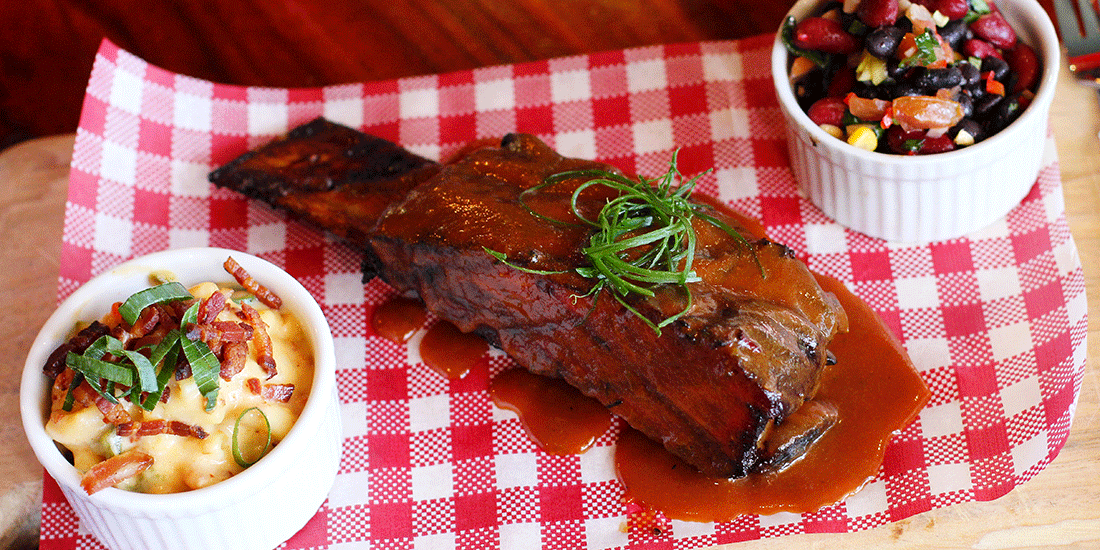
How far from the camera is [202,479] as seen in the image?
4.00 meters

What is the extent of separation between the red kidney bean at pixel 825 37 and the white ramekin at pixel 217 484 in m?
2.60

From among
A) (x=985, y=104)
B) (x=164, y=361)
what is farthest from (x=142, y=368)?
(x=985, y=104)

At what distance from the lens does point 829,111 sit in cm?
490

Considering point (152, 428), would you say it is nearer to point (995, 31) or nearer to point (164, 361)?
point (164, 361)

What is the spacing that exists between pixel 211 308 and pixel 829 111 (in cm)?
289

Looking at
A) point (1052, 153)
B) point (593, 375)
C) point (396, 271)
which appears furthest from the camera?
point (1052, 153)

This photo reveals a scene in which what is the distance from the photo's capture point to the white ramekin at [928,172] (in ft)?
15.6

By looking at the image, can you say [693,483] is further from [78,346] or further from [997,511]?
[78,346]

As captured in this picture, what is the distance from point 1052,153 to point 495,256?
2956 millimetres

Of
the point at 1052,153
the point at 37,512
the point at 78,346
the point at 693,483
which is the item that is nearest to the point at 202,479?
the point at 78,346

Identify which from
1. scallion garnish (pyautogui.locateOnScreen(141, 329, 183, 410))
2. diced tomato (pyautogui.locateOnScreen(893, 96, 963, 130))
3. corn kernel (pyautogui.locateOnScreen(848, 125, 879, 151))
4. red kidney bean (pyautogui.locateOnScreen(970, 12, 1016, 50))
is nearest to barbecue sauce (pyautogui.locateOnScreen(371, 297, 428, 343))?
scallion garnish (pyautogui.locateOnScreen(141, 329, 183, 410))

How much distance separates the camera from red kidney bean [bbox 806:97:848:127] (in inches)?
193

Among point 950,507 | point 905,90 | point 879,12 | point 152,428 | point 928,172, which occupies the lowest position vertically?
point 950,507

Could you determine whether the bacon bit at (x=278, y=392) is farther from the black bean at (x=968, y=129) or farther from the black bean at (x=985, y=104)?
the black bean at (x=985, y=104)
